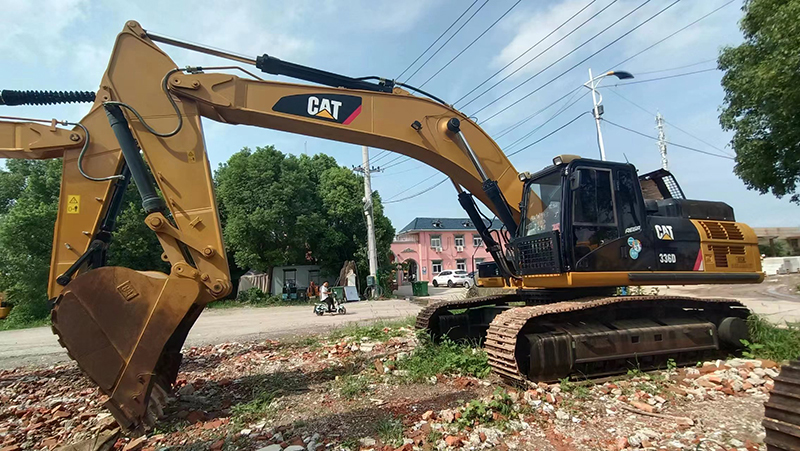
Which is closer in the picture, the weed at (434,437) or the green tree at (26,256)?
the weed at (434,437)

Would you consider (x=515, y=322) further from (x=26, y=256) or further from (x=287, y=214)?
(x=26, y=256)

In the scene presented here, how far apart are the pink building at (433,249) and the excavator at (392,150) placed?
125ft

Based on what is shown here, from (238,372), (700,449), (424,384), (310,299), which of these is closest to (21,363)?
(238,372)

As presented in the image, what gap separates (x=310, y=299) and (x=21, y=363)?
15.4m

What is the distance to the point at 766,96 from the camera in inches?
419

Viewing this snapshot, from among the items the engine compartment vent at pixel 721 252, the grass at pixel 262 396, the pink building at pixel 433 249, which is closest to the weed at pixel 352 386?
the grass at pixel 262 396

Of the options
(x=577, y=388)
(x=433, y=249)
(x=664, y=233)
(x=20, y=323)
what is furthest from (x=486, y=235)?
(x=433, y=249)

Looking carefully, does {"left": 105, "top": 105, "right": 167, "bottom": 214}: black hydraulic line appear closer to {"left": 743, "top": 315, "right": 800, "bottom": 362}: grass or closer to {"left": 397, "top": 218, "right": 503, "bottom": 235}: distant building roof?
{"left": 743, "top": 315, "right": 800, "bottom": 362}: grass

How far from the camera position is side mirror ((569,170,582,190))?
5.52 metres

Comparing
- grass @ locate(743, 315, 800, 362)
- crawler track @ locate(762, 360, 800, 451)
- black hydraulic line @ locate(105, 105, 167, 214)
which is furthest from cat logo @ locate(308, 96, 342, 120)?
grass @ locate(743, 315, 800, 362)

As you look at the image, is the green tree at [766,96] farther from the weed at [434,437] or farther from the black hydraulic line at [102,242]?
the black hydraulic line at [102,242]

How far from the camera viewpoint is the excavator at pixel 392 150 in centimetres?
416

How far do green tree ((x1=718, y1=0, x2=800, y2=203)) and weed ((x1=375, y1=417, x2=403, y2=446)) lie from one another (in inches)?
460

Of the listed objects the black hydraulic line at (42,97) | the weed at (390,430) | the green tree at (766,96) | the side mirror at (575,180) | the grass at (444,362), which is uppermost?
the green tree at (766,96)
